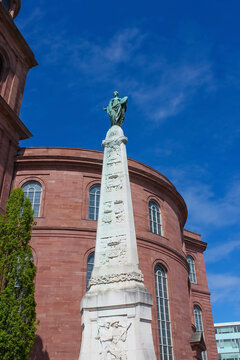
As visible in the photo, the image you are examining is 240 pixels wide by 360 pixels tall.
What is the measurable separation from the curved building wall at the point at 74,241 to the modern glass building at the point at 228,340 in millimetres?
56568

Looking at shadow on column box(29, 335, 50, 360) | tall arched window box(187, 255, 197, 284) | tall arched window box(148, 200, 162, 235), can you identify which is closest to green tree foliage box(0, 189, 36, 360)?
shadow on column box(29, 335, 50, 360)

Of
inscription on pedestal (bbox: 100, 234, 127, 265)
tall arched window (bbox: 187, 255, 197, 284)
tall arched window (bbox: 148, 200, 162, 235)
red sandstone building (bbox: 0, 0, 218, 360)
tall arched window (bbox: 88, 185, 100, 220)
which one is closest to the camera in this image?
inscription on pedestal (bbox: 100, 234, 127, 265)

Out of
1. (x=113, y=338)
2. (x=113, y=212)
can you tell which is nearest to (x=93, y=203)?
(x=113, y=212)

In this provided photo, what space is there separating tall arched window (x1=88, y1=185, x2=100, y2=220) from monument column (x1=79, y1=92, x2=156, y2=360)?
10333 mm

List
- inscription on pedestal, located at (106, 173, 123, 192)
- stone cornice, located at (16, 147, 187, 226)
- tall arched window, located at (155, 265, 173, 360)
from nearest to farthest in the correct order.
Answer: inscription on pedestal, located at (106, 173, 123, 192)
tall arched window, located at (155, 265, 173, 360)
stone cornice, located at (16, 147, 187, 226)

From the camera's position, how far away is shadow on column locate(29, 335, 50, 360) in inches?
598

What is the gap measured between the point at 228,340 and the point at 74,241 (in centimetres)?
6580

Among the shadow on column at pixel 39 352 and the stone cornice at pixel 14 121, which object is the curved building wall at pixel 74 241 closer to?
the shadow on column at pixel 39 352

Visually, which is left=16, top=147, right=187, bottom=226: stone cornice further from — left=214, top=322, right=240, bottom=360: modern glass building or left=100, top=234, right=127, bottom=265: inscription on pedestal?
left=214, top=322, right=240, bottom=360: modern glass building

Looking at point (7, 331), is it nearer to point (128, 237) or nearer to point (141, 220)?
point (128, 237)

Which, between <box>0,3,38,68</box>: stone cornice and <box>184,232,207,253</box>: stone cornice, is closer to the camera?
<box>0,3,38,68</box>: stone cornice

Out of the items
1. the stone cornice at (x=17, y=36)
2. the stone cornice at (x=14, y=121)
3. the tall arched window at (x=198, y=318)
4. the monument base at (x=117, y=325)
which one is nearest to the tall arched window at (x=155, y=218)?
the stone cornice at (x=14, y=121)

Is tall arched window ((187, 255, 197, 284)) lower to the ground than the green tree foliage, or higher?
higher

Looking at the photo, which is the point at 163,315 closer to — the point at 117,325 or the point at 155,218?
the point at 155,218
